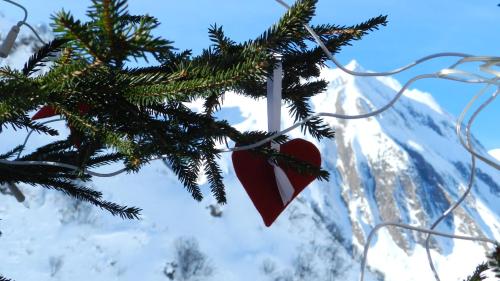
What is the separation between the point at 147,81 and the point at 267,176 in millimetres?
352

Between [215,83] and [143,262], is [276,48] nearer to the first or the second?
[215,83]

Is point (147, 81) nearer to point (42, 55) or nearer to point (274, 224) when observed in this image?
point (42, 55)

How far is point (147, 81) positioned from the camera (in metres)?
0.69

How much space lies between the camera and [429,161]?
104m

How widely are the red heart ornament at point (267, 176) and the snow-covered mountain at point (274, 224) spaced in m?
12.7

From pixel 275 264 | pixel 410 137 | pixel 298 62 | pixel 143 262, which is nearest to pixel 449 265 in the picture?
pixel 410 137

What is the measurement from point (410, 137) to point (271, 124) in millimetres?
116317

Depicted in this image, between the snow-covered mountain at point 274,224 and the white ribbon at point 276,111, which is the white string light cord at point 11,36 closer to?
the white ribbon at point 276,111

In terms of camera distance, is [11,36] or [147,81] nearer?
[147,81]

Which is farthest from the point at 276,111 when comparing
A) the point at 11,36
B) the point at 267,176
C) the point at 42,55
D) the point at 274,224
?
the point at 274,224

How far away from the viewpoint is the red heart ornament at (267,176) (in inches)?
36.9

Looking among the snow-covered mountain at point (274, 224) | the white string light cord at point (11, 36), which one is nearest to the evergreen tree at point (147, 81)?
the white string light cord at point (11, 36)

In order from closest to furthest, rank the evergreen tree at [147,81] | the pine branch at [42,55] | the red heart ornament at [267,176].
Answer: the evergreen tree at [147,81]
the pine branch at [42,55]
the red heart ornament at [267,176]

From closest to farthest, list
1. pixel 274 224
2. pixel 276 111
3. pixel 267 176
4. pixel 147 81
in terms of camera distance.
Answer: pixel 147 81 < pixel 276 111 < pixel 267 176 < pixel 274 224
